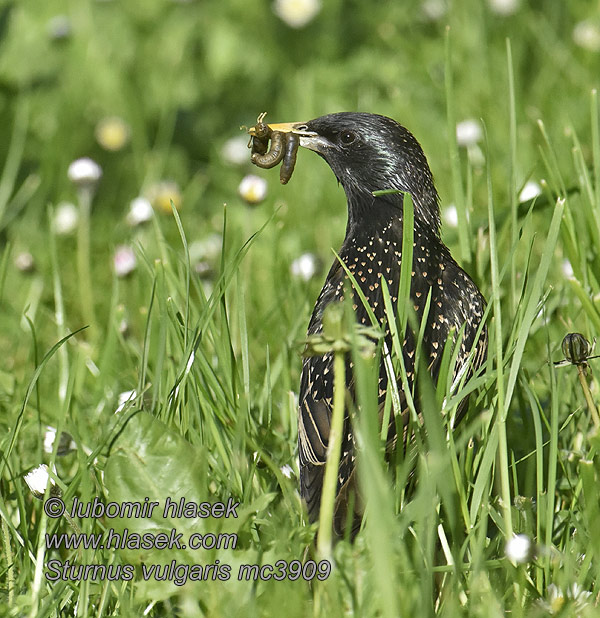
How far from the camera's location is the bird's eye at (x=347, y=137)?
294cm

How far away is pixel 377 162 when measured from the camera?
2902 millimetres

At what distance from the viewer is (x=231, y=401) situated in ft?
7.97

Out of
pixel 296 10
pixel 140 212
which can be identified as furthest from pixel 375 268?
pixel 296 10

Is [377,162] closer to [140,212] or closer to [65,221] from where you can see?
[140,212]

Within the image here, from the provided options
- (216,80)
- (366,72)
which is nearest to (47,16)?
(216,80)

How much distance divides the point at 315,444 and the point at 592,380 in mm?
859

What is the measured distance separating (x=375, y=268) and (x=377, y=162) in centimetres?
46

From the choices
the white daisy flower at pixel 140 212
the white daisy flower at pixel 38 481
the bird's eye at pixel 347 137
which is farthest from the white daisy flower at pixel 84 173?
the white daisy flower at pixel 38 481

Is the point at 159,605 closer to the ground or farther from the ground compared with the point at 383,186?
closer to the ground

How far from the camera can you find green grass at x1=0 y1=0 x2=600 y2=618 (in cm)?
190

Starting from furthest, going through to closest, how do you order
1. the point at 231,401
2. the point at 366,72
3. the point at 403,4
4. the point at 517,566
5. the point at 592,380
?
1. the point at 403,4
2. the point at 366,72
3. the point at 592,380
4. the point at 231,401
5. the point at 517,566

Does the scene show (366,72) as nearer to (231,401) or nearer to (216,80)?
(216,80)

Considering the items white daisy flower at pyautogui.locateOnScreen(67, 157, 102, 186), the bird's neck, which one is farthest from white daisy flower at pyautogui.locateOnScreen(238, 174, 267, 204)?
white daisy flower at pyautogui.locateOnScreen(67, 157, 102, 186)

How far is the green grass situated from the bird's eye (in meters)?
0.32
